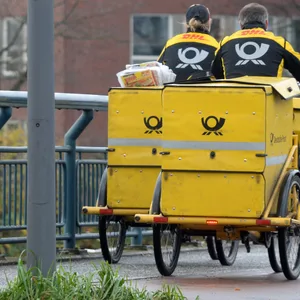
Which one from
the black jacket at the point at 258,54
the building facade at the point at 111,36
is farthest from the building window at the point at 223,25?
the black jacket at the point at 258,54

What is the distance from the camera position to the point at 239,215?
903 cm

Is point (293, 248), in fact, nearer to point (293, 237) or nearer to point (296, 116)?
point (293, 237)

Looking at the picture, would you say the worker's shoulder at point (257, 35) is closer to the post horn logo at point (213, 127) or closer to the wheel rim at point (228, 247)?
the post horn logo at point (213, 127)

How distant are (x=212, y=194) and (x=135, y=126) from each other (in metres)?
1.19

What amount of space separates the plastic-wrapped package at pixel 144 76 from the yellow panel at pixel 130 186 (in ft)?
2.31

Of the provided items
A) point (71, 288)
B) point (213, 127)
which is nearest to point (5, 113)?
point (213, 127)

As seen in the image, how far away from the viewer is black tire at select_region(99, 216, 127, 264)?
33.6ft

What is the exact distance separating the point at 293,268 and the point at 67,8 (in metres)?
21.7

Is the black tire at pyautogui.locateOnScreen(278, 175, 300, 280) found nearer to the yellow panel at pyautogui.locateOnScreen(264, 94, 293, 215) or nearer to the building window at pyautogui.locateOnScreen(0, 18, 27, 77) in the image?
the yellow panel at pyautogui.locateOnScreen(264, 94, 293, 215)

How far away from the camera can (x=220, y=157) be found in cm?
905

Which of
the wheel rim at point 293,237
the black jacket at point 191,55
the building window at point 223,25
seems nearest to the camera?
the wheel rim at point 293,237

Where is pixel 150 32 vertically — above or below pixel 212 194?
above

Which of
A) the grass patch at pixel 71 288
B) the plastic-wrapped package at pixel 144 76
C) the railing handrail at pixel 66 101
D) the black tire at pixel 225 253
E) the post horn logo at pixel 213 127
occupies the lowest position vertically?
the black tire at pixel 225 253

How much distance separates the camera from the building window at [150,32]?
37.8m
